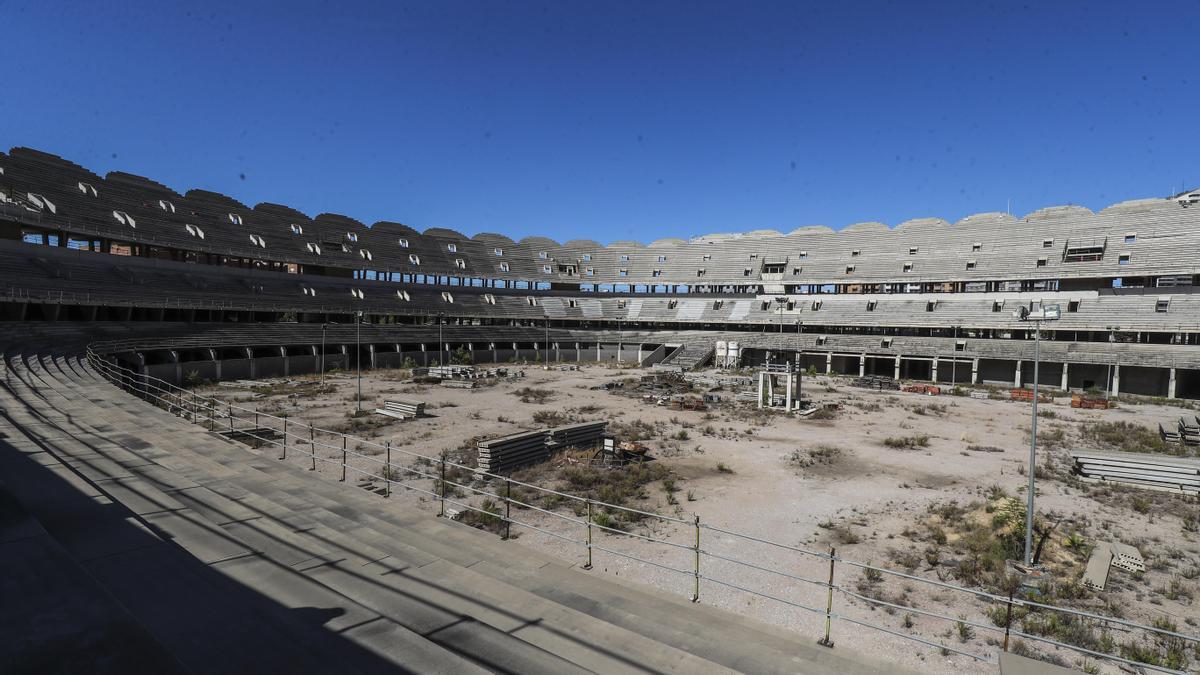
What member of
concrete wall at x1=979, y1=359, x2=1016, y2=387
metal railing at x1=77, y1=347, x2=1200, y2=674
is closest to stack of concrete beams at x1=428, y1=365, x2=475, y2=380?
metal railing at x1=77, y1=347, x2=1200, y2=674

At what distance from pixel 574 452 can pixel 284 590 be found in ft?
49.6

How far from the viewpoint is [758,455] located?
22.1 meters

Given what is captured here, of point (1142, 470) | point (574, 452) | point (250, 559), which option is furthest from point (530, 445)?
point (1142, 470)

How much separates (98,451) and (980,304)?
65.9 metres

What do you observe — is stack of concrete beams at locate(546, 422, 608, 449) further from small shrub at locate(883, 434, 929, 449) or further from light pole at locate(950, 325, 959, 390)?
light pole at locate(950, 325, 959, 390)

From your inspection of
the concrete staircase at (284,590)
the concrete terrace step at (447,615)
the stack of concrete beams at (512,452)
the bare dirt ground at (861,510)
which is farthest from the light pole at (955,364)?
the concrete terrace step at (447,615)

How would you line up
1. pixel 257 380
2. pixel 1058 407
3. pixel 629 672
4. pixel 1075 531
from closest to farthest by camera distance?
pixel 629 672
pixel 1075 531
pixel 1058 407
pixel 257 380

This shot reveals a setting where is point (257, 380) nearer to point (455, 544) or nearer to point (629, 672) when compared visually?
point (455, 544)

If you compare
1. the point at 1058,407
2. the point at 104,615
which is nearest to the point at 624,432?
the point at 104,615

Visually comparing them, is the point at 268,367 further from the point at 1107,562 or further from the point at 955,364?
the point at 955,364

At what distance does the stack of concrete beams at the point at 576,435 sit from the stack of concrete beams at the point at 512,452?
538mm

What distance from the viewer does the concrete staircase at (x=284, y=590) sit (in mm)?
3736

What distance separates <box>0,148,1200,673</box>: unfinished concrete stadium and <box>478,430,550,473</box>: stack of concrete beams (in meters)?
0.14

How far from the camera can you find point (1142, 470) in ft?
60.8
